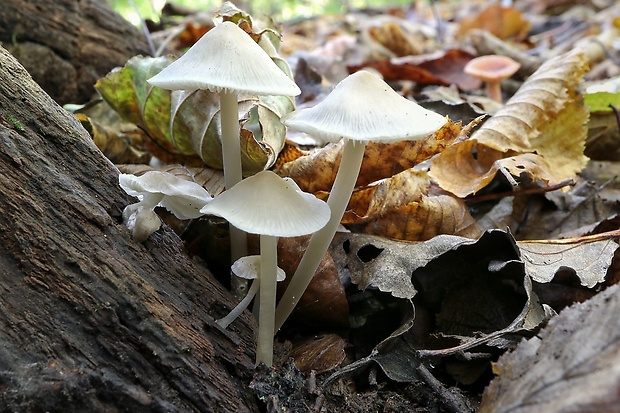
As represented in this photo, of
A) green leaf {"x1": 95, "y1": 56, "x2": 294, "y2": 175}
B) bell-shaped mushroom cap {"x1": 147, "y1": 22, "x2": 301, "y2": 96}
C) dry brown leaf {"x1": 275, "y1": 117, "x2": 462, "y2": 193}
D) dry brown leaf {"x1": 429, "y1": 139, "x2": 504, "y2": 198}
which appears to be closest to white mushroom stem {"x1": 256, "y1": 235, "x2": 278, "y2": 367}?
bell-shaped mushroom cap {"x1": 147, "y1": 22, "x2": 301, "y2": 96}

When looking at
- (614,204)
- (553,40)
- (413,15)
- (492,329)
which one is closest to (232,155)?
(492,329)

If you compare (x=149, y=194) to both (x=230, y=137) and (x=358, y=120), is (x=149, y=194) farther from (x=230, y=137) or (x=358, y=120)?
(x=358, y=120)

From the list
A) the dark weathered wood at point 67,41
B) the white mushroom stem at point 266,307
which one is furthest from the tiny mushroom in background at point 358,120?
the dark weathered wood at point 67,41

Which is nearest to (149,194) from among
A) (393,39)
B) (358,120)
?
(358,120)

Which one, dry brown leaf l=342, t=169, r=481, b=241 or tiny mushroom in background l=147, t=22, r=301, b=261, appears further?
dry brown leaf l=342, t=169, r=481, b=241

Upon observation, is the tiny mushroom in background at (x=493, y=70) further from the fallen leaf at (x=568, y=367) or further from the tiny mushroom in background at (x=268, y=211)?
the fallen leaf at (x=568, y=367)

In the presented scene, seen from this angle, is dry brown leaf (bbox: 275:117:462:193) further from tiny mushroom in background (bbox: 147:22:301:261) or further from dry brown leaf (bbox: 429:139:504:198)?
tiny mushroom in background (bbox: 147:22:301:261)

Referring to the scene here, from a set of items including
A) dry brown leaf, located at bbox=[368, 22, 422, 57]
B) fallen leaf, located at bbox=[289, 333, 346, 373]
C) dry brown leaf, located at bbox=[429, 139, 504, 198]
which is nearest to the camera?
fallen leaf, located at bbox=[289, 333, 346, 373]

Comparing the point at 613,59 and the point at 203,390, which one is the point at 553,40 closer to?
the point at 613,59
